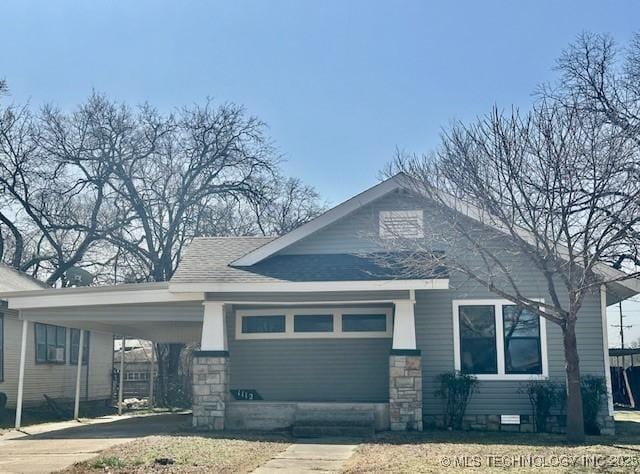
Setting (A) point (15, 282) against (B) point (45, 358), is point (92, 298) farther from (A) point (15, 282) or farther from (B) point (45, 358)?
(B) point (45, 358)

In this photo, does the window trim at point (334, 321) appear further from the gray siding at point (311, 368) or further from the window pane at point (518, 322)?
the window pane at point (518, 322)

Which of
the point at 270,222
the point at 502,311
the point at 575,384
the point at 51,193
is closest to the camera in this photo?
the point at 575,384

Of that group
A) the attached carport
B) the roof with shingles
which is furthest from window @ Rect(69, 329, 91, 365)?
the roof with shingles

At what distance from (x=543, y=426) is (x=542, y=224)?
413cm

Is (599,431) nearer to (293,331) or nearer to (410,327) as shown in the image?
(410,327)

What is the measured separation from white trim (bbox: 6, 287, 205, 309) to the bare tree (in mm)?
4536

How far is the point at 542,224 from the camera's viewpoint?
1114 centimetres

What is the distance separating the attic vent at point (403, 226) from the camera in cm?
1317

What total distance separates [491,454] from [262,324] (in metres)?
6.87

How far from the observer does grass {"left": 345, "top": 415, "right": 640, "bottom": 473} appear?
8523 mm

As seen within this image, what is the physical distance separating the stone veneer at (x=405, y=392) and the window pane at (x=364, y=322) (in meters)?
2.53

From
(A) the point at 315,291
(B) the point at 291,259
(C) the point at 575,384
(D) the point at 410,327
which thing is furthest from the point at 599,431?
(B) the point at 291,259

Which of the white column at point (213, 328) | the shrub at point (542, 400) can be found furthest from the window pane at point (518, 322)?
the white column at point (213, 328)

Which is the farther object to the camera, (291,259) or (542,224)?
(291,259)
